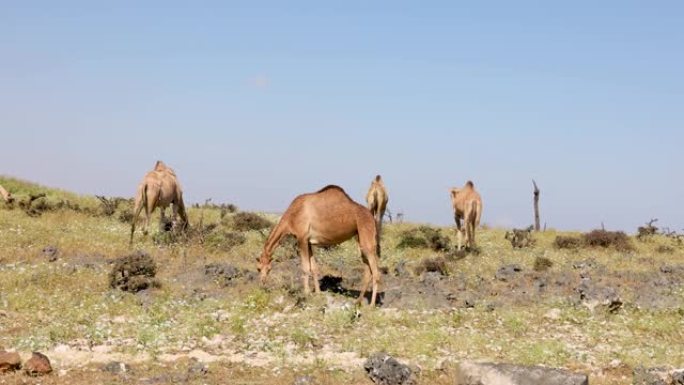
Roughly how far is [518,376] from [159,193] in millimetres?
18142

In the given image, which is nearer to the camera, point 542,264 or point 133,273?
point 133,273

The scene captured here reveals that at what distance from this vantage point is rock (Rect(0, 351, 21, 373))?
1106 cm

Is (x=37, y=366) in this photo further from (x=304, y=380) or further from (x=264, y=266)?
(x=264, y=266)

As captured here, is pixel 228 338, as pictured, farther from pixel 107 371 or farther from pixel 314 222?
pixel 314 222

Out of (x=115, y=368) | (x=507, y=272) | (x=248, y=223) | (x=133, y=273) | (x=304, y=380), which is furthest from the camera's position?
(x=248, y=223)

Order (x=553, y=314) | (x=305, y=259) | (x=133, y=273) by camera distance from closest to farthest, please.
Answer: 1. (x=553, y=314)
2. (x=305, y=259)
3. (x=133, y=273)

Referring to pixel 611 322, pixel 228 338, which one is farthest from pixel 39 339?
pixel 611 322

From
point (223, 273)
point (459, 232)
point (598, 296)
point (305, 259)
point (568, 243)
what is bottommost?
point (598, 296)

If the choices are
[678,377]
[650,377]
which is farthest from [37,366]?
[678,377]

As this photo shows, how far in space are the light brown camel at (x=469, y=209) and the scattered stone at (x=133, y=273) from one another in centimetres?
1293

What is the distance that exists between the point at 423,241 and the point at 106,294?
1376cm

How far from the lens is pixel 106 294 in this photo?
16094 mm

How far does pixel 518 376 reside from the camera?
33.3 feet

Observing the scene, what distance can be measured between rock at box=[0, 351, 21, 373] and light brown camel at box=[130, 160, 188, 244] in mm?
12928
